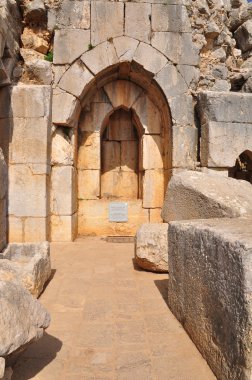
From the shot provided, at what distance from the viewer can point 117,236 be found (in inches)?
302

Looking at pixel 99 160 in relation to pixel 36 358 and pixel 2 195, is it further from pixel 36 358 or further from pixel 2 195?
pixel 36 358

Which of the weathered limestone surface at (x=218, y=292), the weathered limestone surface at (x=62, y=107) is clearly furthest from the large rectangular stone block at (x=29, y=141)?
the weathered limestone surface at (x=218, y=292)

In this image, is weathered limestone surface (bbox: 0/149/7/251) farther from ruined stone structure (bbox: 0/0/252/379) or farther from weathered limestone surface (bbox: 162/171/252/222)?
weathered limestone surface (bbox: 162/171/252/222)

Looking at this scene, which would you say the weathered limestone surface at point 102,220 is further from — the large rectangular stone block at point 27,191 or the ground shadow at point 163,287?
the ground shadow at point 163,287

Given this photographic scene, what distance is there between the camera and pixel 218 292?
6.57ft

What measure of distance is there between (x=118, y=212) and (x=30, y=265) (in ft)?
14.3

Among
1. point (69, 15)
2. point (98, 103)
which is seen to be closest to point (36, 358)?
point (98, 103)

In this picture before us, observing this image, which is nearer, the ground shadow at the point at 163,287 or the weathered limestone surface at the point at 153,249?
the ground shadow at the point at 163,287

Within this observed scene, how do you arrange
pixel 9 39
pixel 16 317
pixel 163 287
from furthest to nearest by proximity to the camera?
pixel 9 39
pixel 163 287
pixel 16 317

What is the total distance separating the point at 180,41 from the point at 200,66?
0.74 meters

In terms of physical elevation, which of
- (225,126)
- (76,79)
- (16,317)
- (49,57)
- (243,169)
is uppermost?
(49,57)

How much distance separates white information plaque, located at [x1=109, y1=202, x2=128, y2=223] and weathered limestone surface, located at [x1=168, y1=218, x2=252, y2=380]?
16.0 ft

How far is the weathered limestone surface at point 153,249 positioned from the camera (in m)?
4.29

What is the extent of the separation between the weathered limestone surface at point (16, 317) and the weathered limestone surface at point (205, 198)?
206 cm
